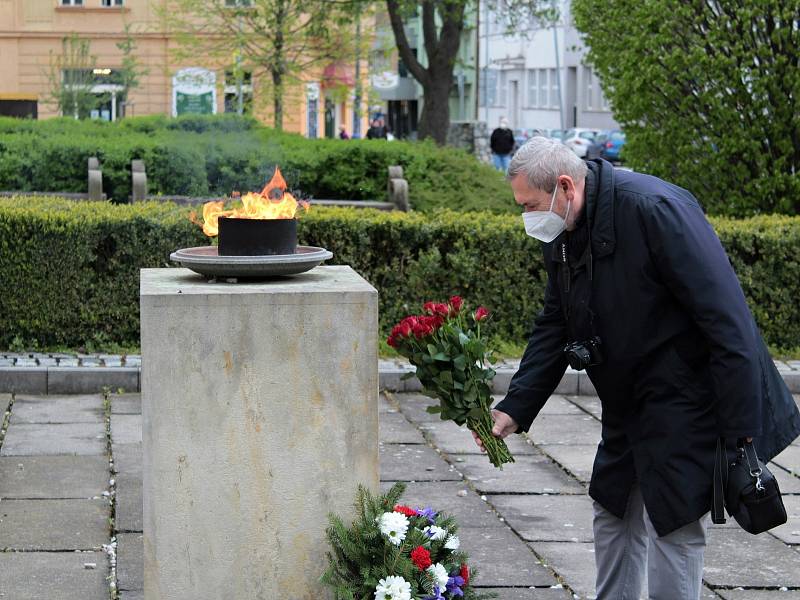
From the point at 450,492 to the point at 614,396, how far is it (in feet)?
8.76

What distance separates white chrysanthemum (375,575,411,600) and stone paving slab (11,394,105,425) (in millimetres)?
4167

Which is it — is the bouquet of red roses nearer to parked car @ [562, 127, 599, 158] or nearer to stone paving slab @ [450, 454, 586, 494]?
stone paving slab @ [450, 454, 586, 494]

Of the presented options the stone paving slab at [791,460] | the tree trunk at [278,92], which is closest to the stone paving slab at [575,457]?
the stone paving slab at [791,460]

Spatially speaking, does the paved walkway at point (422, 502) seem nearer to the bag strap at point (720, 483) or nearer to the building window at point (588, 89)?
the bag strap at point (720, 483)

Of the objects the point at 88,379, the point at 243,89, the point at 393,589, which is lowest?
the point at 88,379

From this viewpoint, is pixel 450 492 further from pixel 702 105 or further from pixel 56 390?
pixel 702 105

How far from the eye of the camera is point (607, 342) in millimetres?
3984

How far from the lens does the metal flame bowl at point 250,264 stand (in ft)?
14.9

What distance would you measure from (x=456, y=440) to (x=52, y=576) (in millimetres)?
2996

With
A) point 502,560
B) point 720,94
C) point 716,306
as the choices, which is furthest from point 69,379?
point 720,94

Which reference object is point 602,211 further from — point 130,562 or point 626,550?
point 130,562

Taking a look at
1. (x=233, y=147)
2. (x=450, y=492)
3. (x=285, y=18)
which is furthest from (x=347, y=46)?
(x=450, y=492)

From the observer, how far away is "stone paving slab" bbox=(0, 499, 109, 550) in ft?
18.6

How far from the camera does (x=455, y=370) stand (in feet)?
14.7
